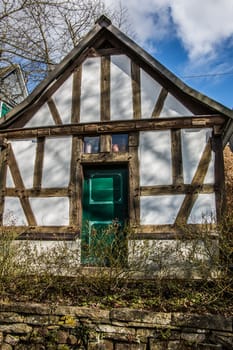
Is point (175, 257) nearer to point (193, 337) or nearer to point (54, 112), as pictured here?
point (193, 337)

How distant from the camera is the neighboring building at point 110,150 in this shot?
568cm

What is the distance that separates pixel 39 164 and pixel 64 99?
1.44 meters

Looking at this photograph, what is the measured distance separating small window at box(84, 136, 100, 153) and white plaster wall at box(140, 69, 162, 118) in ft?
3.36

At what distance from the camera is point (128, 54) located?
6527 mm

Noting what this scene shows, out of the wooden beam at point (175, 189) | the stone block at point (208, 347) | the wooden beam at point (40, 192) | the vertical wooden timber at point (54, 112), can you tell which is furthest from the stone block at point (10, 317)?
the vertical wooden timber at point (54, 112)

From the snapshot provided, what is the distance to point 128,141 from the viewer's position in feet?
20.0

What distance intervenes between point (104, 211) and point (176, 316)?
257cm

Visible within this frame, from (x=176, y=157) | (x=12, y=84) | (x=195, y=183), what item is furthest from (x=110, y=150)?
(x=12, y=84)

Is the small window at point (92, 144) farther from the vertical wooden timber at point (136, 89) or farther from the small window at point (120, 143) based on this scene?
the vertical wooden timber at point (136, 89)

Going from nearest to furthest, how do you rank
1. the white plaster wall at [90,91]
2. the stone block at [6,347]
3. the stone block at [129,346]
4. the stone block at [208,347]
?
the stone block at [208,347]
the stone block at [129,346]
the stone block at [6,347]
the white plaster wall at [90,91]

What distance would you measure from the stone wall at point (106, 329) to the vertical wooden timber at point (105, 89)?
363 centimetres

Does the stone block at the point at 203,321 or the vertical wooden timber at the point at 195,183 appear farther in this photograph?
the vertical wooden timber at the point at 195,183

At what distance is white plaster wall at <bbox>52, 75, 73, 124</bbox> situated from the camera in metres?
6.49

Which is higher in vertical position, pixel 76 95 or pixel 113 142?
pixel 76 95
